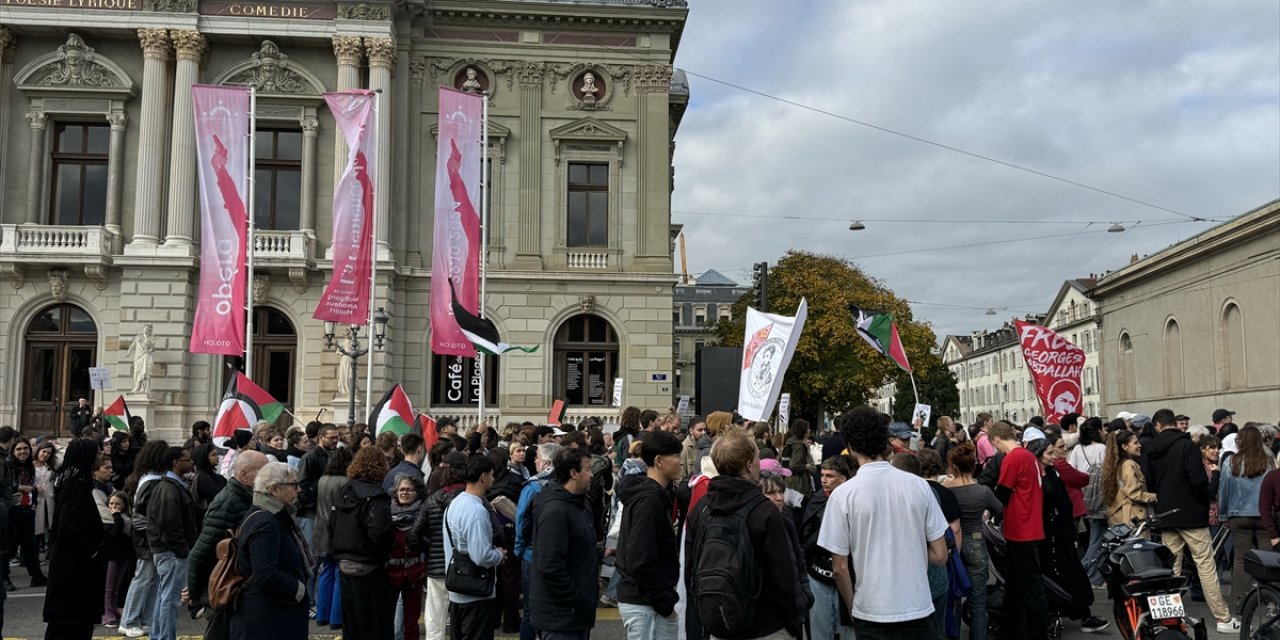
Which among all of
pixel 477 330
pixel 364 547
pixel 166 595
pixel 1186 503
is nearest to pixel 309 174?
pixel 477 330

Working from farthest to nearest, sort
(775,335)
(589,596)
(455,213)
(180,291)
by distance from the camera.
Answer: (180,291), (455,213), (775,335), (589,596)

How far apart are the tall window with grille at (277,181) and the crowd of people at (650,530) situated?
60.2 ft

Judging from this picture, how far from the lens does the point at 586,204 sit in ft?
105

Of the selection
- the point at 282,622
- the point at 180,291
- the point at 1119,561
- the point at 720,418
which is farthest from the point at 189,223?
the point at 1119,561

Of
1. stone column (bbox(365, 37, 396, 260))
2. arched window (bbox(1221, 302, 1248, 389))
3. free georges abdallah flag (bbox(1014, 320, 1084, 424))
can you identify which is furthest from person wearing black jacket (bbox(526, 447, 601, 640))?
arched window (bbox(1221, 302, 1248, 389))

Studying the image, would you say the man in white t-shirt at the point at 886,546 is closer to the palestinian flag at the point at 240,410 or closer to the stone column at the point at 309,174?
the palestinian flag at the point at 240,410

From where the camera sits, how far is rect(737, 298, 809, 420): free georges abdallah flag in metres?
13.1

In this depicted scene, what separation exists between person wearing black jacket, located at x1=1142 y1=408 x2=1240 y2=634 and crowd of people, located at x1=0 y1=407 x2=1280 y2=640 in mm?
21

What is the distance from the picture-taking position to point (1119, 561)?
7992 millimetres

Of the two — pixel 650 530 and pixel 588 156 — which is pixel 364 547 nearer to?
pixel 650 530

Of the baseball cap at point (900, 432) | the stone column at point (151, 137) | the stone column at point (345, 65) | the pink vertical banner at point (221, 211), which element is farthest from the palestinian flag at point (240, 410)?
the stone column at point (151, 137)

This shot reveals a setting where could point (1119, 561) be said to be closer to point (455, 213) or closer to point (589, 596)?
point (589, 596)

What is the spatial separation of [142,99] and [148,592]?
931 inches

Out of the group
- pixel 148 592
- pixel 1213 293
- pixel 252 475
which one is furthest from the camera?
pixel 1213 293
